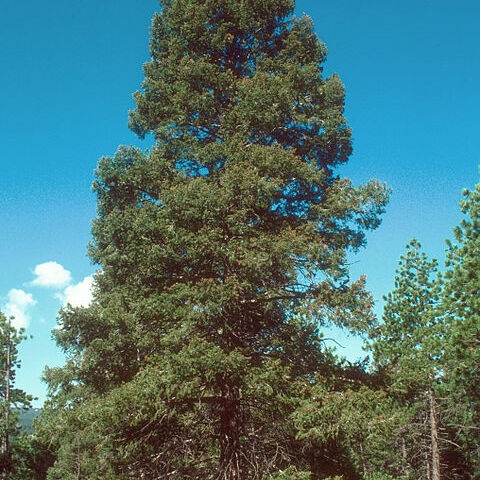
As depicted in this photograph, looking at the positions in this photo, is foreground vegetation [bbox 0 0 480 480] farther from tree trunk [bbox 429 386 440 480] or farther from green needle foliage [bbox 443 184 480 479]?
tree trunk [bbox 429 386 440 480]

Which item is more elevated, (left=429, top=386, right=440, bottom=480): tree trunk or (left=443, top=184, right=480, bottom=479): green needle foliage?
(left=443, top=184, right=480, bottom=479): green needle foliage

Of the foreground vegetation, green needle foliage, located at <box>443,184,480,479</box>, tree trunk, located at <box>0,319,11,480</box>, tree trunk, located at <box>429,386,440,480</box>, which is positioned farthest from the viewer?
tree trunk, located at <box>0,319,11,480</box>

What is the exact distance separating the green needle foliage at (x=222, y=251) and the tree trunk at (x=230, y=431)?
0.03 m

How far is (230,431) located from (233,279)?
10.4 ft

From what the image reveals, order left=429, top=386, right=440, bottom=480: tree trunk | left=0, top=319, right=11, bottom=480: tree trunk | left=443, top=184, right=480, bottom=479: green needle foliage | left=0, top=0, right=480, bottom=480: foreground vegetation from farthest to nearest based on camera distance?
left=0, top=319, right=11, bottom=480: tree trunk, left=429, top=386, right=440, bottom=480: tree trunk, left=443, top=184, right=480, bottom=479: green needle foliage, left=0, top=0, right=480, bottom=480: foreground vegetation

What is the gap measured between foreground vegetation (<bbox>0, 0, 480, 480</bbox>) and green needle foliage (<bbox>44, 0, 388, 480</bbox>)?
1.7 inches

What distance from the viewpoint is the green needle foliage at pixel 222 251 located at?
7594 millimetres

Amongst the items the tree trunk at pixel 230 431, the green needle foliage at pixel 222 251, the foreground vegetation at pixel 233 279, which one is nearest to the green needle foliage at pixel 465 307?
the foreground vegetation at pixel 233 279

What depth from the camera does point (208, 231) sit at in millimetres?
8203

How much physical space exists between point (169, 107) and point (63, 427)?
335 inches

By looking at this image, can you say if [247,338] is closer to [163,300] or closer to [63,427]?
[163,300]

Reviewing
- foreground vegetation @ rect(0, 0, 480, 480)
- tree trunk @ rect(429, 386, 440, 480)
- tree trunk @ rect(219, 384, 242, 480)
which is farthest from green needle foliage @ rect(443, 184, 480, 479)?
tree trunk @ rect(219, 384, 242, 480)

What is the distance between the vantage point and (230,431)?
8055 mm

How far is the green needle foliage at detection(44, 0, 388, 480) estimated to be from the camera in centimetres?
759
